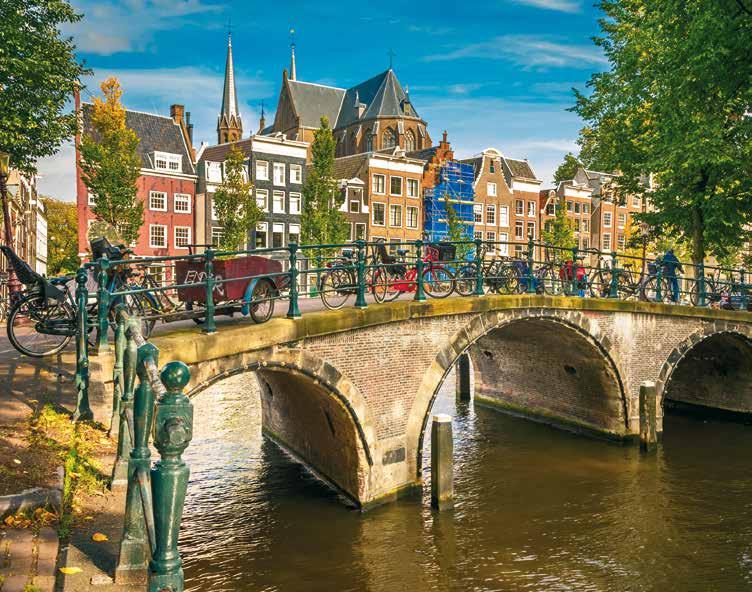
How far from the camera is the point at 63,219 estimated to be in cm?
6894

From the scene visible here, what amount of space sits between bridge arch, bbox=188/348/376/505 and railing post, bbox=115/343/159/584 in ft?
15.0

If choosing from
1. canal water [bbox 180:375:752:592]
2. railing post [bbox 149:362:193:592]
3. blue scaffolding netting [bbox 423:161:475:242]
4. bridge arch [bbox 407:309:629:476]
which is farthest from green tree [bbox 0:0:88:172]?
blue scaffolding netting [bbox 423:161:475:242]

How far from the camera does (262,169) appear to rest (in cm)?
4181

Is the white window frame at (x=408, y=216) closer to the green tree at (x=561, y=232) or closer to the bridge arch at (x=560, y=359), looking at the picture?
the green tree at (x=561, y=232)

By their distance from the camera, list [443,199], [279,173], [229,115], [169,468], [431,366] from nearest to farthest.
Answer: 1. [169,468]
2. [431,366]
3. [279,173]
4. [443,199]
5. [229,115]

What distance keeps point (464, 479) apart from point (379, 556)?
14.7 feet

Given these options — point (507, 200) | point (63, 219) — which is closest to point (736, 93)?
point (507, 200)

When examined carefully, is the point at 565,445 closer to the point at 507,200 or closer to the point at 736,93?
the point at 736,93

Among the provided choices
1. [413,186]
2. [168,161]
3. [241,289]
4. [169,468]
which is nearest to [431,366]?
[241,289]

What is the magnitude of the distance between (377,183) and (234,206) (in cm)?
1416

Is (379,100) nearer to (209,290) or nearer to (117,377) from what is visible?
(209,290)

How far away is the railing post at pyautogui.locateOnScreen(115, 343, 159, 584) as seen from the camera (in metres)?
3.87

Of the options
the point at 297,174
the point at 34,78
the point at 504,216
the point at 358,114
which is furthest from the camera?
the point at 358,114

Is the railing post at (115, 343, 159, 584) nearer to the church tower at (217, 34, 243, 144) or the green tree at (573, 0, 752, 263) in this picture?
the green tree at (573, 0, 752, 263)
